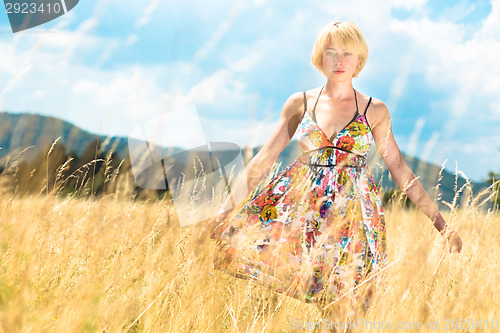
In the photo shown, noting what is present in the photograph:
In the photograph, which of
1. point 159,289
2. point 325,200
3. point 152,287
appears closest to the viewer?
point 152,287

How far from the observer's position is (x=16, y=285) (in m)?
1.53

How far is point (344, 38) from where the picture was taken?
7.09 feet

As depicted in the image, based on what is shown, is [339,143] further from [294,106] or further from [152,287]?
[152,287]

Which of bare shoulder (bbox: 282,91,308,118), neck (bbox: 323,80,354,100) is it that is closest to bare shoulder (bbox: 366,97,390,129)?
neck (bbox: 323,80,354,100)

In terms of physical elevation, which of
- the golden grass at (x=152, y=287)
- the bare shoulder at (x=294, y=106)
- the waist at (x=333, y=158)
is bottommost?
the golden grass at (x=152, y=287)

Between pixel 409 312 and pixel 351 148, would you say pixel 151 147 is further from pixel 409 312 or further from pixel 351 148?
pixel 409 312

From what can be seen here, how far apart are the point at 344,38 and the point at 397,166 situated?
2.47 feet

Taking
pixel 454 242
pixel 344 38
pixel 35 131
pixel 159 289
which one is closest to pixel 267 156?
pixel 344 38

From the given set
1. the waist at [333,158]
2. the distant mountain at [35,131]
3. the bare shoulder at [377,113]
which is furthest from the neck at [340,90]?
the distant mountain at [35,131]

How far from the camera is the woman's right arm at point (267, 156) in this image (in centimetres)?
204

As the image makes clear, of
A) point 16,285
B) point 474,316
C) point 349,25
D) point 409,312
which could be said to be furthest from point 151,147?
point 474,316

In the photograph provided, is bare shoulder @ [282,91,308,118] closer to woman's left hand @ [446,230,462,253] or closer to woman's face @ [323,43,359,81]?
woman's face @ [323,43,359,81]

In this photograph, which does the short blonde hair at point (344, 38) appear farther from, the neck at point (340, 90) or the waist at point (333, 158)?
the waist at point (333, 158)

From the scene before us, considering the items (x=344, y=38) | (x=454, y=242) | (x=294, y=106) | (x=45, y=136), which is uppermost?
(x=344, y=38)
